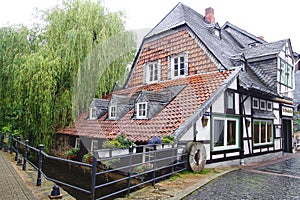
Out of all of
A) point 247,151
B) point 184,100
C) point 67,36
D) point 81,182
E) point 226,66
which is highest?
point 67,36

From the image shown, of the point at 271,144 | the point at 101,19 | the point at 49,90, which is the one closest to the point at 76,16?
the point at 101,19

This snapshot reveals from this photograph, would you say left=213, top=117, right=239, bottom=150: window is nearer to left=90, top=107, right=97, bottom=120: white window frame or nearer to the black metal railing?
the black metal railing

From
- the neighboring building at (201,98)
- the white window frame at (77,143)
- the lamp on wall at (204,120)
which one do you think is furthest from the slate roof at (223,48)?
the white window frame at (77,143)

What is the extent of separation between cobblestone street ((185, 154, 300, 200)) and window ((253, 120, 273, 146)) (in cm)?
274

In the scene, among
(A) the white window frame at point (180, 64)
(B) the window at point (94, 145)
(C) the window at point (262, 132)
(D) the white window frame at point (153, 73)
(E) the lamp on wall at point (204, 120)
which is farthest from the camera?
(D) the white window frame at point (153, 73)

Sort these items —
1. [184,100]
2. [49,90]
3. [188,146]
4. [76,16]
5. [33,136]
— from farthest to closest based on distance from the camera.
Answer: [76,16] → [33,136] → [49,90] → [184,100] → [188,146]

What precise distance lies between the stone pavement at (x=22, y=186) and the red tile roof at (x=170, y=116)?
333 centimetres

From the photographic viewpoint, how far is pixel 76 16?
13602mm

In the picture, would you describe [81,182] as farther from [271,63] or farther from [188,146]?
[271,63]

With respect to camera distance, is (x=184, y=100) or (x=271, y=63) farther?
(x=271, y=63)

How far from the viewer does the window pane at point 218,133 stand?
30.1ft

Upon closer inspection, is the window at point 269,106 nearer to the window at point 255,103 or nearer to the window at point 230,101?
the window at point 255,103

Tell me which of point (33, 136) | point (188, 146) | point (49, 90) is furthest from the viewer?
point (33, 136)

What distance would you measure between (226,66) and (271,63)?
3.94 m
